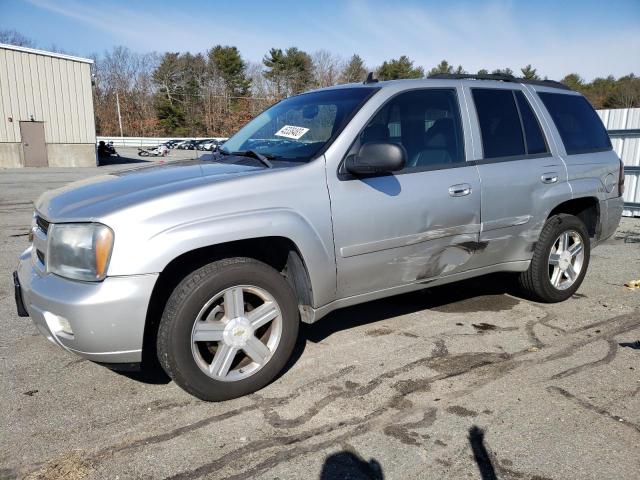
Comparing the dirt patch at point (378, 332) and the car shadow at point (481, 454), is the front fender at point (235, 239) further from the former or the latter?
the car shadow at point (481, 454)

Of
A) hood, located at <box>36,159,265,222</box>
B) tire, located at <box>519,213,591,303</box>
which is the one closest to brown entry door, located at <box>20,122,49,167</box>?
hood, located at <box>36,159,265,222</box>

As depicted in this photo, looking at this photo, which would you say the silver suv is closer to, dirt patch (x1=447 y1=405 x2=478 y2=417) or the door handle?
the door handle

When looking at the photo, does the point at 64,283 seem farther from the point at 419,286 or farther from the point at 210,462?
the point at 419,286

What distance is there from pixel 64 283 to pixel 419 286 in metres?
2.30

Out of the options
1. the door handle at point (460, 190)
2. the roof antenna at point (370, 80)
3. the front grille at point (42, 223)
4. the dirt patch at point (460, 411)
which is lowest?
the dirt patch at point (460, 411)

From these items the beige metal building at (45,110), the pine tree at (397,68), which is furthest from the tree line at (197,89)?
the beige metal building at (45,110)

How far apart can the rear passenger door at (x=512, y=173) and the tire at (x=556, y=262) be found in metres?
0.14

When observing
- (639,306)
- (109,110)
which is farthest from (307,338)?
(109,110)

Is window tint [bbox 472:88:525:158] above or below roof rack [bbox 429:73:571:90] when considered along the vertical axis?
below

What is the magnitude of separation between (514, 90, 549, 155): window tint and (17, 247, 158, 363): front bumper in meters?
3.23

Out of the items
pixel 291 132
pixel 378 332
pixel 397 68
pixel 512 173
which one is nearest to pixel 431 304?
pixel 378 332

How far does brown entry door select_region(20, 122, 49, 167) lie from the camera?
27.9 metres

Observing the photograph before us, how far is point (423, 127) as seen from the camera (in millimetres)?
3697

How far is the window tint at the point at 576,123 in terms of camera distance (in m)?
4.55
